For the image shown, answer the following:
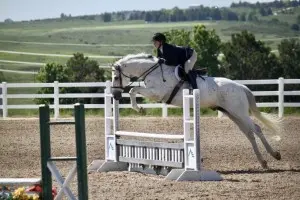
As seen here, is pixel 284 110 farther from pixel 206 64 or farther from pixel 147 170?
pixel 206 64

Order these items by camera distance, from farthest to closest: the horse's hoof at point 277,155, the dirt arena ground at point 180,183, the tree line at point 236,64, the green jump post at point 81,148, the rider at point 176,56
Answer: the tree line at point 236,64 < the horse's hoof at point 277,155 < the rider at point 176,56 < the dirt arena ground at point 180,183 < the green jump post at point 81,148

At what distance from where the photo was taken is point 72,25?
193625mm

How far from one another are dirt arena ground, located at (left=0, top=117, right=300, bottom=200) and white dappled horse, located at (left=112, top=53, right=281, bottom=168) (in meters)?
0.82

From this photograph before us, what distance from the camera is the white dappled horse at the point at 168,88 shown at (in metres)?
14.0

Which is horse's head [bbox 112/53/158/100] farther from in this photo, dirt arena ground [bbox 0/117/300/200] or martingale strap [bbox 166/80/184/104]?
dirt arena ground [bbox 0/117/300/200]

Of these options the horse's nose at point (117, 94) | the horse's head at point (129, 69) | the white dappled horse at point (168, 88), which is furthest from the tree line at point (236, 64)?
the horse's nose at point (117, 94)

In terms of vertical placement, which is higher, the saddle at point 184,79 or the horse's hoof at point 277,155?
the saddle at point 184,79

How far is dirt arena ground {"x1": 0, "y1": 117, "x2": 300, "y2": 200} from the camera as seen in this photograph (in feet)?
37.7

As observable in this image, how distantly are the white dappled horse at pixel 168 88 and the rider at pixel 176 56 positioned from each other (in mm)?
116

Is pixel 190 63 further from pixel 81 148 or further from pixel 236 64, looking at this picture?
pixel 236 64

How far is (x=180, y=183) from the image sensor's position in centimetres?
1236

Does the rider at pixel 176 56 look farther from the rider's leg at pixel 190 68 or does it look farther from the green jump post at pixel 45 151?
the green jump post at pixel 45 151

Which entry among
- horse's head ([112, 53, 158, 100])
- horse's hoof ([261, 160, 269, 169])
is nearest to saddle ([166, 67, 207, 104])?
horse's head ([112, 53, 158, 100])

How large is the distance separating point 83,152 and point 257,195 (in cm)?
289
